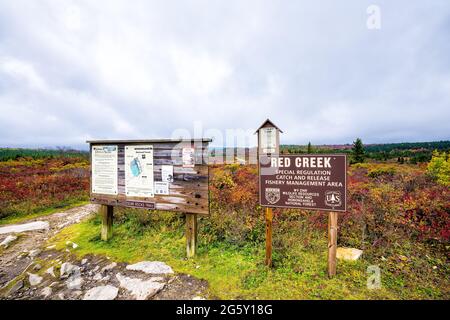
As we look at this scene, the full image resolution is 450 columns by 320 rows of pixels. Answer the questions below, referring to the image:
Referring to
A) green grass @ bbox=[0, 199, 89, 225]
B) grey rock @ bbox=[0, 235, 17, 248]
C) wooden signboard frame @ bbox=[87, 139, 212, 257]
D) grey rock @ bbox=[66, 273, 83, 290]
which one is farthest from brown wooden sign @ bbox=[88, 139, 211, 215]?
green grass @ bbox=[0, 199, 89, 225]

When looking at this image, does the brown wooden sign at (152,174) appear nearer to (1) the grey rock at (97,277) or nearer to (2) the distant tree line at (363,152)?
(1) the grey rock at (97,277)

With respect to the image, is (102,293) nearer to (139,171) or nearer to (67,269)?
(67,269)

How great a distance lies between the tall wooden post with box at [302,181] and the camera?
169 inches

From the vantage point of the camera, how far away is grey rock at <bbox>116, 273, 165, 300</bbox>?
161 inches

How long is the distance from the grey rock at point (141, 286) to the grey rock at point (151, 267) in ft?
0.92

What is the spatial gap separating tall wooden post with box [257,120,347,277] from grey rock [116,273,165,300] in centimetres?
230

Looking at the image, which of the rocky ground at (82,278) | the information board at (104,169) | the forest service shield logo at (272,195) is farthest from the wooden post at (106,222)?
the forest service shield logo at (272,195)

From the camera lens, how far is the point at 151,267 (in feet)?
16.3

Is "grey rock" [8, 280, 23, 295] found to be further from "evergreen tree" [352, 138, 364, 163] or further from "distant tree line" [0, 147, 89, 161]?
"distant tree line" [0, 147, 89, 161]
